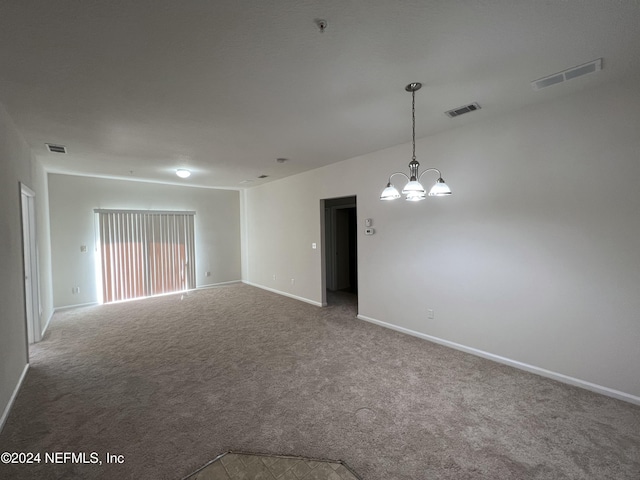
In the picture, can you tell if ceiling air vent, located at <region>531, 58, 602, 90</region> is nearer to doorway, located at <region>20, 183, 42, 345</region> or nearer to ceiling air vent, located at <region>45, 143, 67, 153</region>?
ceiling air vent, located at <region>45, 143, 67, 153</region>

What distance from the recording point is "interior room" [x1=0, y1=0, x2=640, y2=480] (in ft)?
5.98

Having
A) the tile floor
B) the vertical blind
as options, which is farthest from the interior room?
the vertical blind

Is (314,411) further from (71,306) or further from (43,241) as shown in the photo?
(71,306)

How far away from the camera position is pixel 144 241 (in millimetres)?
6809

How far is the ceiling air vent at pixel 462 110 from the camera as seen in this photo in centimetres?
291

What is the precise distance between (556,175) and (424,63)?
6.20ft

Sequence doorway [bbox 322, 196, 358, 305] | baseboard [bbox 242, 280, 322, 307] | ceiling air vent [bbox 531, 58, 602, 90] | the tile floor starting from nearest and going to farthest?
1. the tile floor
2. ceiling air vent [bbox 531, 58, 602, 90]
3. baseboard [bbox 242, 280, 322, 307]
4. doorway [bbox 322, 196, 358, 305]

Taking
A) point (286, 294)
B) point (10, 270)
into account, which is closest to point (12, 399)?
point (10, 270)

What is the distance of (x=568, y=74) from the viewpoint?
233 cm

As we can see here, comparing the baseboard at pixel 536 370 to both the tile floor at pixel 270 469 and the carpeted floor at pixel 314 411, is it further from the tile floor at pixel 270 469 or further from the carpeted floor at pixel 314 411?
the tile floor at pixel 270 469

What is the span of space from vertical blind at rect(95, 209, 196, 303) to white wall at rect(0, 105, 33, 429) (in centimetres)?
319

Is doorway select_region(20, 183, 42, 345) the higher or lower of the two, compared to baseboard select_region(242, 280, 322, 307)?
higher

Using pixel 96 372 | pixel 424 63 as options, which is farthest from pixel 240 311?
pixel 424 63

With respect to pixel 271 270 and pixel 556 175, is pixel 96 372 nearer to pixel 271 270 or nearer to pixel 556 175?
pixel 271 270
